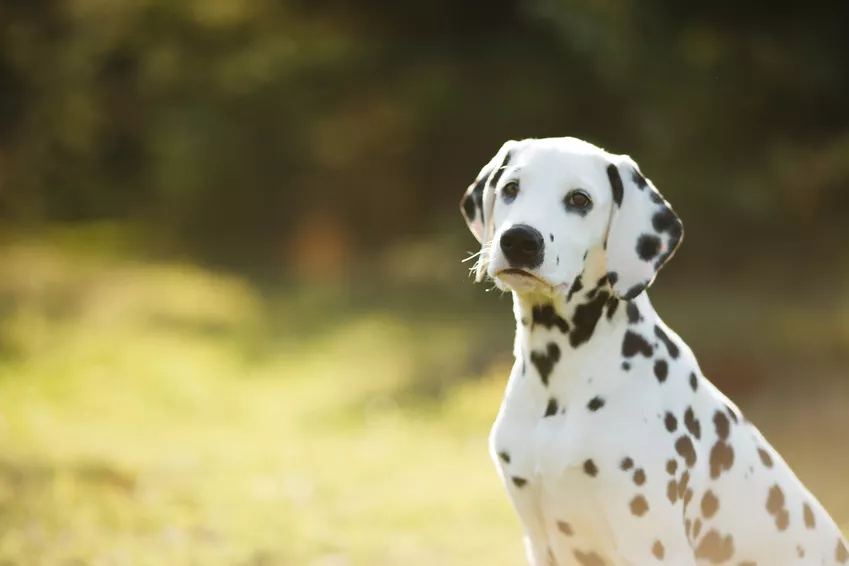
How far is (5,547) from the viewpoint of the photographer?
5.33m

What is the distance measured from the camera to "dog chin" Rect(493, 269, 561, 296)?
314cm

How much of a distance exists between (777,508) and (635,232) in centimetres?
107

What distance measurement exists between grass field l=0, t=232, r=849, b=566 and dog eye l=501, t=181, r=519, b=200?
284 centimetres

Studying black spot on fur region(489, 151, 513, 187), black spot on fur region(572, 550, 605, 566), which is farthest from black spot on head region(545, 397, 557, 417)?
black spot on fur region(489, 151, 513, 187)

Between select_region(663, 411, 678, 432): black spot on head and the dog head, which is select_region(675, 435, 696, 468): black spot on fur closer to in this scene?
select_region(663, 411, 678, 432): black spot on head

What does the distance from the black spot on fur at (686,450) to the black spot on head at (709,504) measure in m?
0.14

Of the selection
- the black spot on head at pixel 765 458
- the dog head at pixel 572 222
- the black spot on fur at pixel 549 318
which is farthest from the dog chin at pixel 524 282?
the black spot on head at pixel 765 458

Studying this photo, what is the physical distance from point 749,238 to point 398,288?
14.2 feet

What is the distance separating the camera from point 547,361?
3.34 m

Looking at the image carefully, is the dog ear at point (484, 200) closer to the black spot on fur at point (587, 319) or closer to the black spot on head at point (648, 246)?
the black spot on fur at point (587, 319)

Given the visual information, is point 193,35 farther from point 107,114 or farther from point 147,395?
point 147,395

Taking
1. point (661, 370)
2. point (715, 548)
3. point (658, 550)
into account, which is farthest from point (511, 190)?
point (715, 548)

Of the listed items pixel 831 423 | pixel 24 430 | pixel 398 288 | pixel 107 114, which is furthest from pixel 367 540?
pixel 107 114

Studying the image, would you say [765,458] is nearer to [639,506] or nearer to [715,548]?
[715,548]
